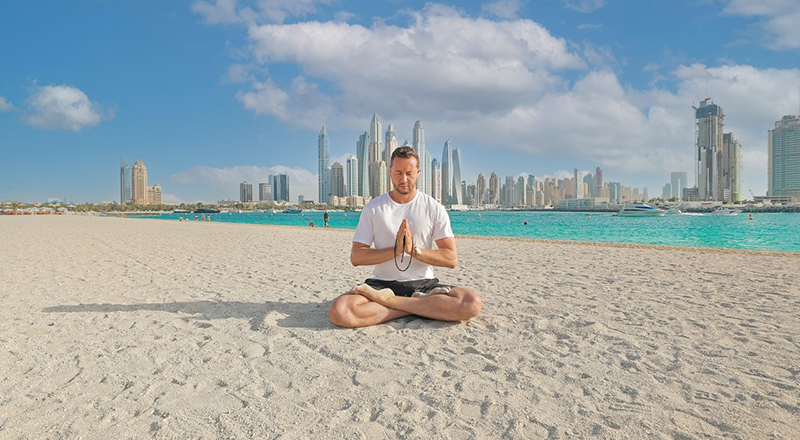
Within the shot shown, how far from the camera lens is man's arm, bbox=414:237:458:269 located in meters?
3.81

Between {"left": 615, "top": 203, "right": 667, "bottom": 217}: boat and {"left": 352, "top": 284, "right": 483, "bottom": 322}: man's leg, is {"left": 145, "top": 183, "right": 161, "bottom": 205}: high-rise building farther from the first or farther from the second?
{"left": 352, "top": 284, "right": 483, "bottom": 322}: man's leg

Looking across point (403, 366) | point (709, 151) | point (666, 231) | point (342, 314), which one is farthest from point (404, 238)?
point (709, 151)

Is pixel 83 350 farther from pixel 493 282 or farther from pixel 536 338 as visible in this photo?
pixel 493 282

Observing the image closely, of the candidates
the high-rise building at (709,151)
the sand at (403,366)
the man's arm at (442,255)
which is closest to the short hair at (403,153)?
the man's arm at (442,255)

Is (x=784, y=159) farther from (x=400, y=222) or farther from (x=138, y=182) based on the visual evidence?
(x=138, y=182)

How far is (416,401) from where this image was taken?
2.53 meters

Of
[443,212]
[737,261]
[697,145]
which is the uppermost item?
[697,145]

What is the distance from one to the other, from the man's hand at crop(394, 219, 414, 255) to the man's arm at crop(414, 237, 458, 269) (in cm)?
14

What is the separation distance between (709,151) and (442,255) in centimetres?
18833

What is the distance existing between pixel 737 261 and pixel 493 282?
709cm

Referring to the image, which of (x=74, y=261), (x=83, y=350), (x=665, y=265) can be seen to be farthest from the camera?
(x=74, y=261)

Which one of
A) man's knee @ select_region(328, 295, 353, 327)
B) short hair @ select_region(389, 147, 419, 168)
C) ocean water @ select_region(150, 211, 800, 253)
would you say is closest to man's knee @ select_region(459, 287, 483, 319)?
man's knee @ select_region(328, 295, 353, 327)

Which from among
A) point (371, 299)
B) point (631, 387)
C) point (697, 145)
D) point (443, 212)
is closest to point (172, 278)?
point (371, 299)

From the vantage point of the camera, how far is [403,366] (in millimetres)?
3078
